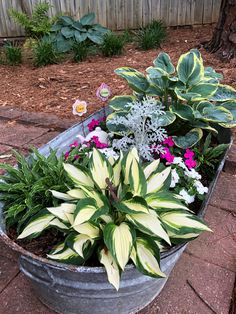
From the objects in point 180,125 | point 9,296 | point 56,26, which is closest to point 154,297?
point 9,296

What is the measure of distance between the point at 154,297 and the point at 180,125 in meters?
0.99

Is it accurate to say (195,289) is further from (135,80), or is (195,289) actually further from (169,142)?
(135,80)

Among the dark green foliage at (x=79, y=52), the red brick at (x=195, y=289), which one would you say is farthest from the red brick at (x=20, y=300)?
the dark green foliage at (x=79, y=52)

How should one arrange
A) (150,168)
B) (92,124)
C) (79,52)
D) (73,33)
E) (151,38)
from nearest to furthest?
(150,168) < (92,124) < (79,52) < (151,38) < (73,33)

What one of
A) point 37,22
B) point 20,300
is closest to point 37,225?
point 20,300

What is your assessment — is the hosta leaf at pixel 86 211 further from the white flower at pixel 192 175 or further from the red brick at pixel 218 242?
the red brick at pixel 218 242

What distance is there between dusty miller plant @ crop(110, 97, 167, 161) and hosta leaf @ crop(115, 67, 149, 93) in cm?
19

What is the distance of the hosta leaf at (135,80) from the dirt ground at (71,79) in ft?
3.45

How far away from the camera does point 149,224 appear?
1182 mm

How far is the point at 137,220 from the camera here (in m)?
1.20

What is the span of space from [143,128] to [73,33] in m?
3.42

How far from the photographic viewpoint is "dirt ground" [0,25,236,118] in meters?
3.36

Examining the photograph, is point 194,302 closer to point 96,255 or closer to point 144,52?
point 96,255

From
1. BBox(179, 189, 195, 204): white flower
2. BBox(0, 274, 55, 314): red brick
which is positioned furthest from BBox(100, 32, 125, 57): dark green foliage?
BBox(0, 274, 55, 314): red brick
